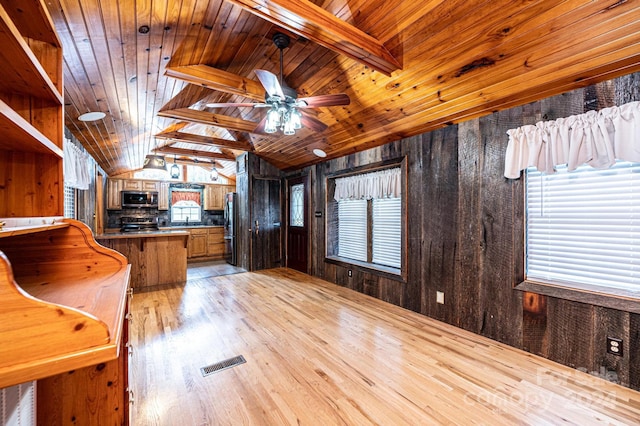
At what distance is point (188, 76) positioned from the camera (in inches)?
105

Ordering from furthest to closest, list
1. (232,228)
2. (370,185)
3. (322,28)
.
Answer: (232,228), (370,185), (322,28)

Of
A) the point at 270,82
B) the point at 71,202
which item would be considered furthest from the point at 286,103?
the point at 71,202

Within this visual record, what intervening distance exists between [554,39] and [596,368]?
2.57 m

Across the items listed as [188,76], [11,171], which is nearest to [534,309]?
[11,171]

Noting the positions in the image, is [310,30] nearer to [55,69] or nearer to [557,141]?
[55,69]

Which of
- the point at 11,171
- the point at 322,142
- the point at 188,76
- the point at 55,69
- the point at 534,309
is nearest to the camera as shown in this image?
the point at 11,171

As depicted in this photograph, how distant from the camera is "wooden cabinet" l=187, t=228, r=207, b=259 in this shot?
7.48 m

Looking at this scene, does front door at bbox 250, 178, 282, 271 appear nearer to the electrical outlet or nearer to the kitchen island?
the kitchen island

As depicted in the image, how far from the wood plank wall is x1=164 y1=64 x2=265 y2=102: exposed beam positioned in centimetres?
200

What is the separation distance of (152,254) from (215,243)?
9.78 feet

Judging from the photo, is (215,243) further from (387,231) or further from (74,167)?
(387,231)

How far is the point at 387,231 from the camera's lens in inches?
164

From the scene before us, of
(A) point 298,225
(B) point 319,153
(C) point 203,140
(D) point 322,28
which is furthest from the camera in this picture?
(A) point 298,225

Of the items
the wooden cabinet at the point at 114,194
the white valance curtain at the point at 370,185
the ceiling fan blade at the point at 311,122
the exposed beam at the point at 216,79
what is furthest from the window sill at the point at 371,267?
the wooden cabinet at the point at 114,194
